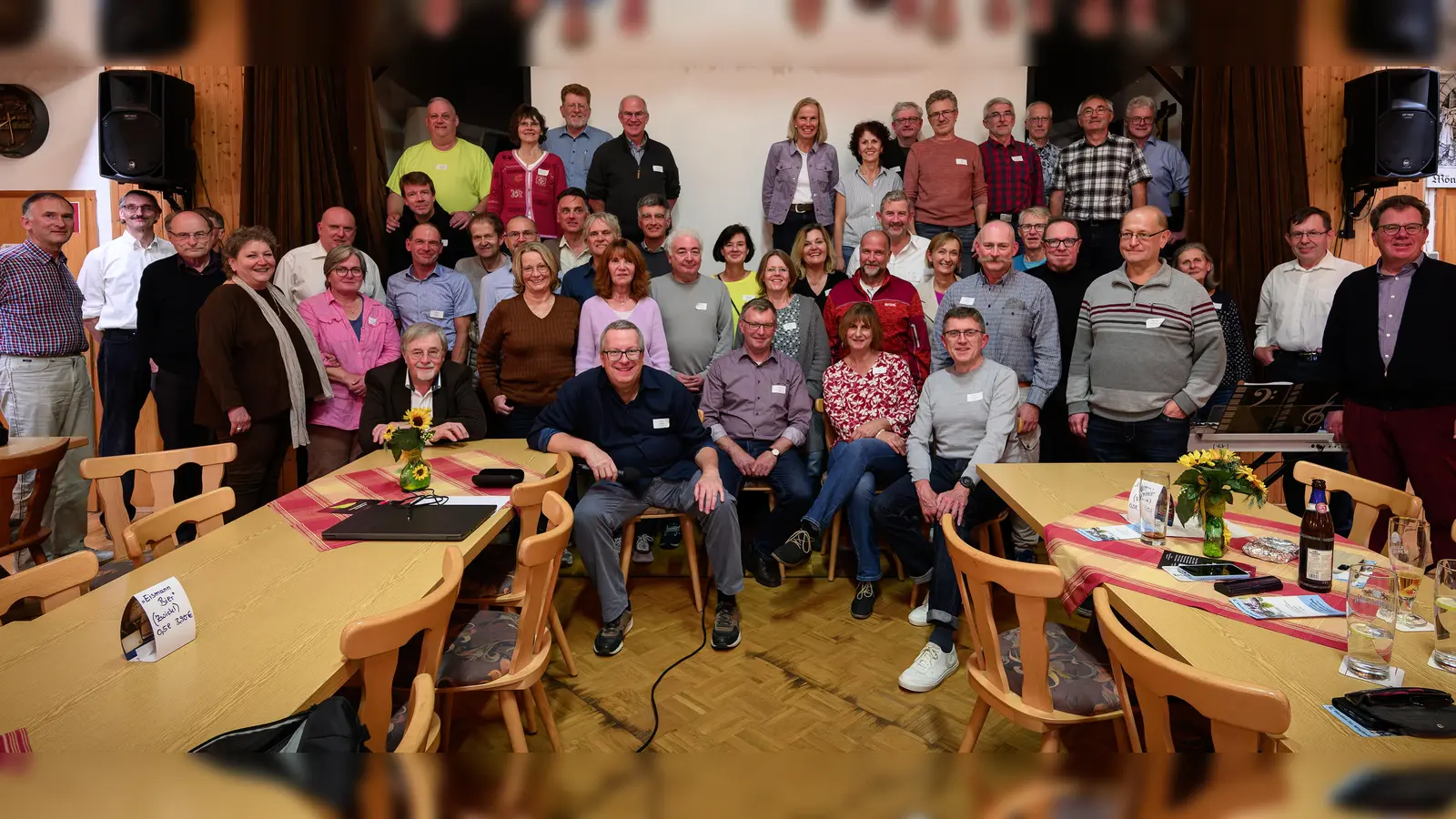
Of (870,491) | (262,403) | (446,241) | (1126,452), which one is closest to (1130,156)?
(1126,452)

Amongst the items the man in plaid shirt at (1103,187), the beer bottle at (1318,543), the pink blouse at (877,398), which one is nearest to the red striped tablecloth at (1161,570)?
the beer bottle at (1318,543)

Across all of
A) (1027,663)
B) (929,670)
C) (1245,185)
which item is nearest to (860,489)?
(929,670)

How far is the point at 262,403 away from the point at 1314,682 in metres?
3.92

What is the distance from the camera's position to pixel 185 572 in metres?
2.08

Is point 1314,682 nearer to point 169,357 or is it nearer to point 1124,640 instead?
point 1124,640

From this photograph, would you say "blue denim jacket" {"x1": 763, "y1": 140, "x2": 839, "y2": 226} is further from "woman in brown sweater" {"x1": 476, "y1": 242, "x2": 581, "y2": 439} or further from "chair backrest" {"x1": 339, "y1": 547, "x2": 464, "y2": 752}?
"chair backrest" {"x1": 339, "y1": 547, "x2": 464, "y2": 752}

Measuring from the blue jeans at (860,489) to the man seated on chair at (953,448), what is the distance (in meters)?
0.08

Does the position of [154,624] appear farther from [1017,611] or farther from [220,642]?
[1017,611]

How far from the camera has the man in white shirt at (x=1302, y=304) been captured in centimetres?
455

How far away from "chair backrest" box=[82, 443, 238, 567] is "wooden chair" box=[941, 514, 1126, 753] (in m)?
2.69

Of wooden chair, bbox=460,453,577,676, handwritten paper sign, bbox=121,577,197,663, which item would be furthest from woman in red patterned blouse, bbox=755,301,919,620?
handwritten paper sign, bbox=121,577,197,663

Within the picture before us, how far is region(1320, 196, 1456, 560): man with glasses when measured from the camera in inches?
126

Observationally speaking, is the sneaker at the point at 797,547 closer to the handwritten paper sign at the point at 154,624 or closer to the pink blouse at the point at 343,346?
the pink blouse at the point at 343,346

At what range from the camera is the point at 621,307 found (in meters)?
4.28
